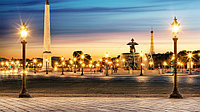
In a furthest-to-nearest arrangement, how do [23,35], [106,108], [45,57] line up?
1. [45,57]
2. [23,35]
3. [106,108]

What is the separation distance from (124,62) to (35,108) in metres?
56.0

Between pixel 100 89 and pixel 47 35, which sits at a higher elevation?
pixel 47 35

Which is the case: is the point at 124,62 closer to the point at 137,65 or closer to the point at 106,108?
the point at 137,65

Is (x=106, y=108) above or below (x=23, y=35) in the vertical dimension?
below

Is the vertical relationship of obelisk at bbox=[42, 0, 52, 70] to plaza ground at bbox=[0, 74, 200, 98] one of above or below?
above

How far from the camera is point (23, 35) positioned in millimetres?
15688

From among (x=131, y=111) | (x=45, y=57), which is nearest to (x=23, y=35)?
(x=131, y=111)

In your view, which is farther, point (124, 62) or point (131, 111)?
point (124, 62)

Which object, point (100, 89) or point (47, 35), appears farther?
point (47, 35)

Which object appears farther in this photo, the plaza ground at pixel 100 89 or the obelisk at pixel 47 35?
the obelisk at pixel 47 35

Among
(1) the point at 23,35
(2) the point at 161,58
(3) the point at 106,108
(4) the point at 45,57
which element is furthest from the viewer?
(2) the point at 161,58

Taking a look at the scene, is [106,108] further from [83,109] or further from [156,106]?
[156,106]

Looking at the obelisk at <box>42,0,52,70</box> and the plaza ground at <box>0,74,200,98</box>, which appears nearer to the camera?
the plaza ground at <box>0,74,200,98</box>

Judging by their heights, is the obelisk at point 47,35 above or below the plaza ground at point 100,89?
above
